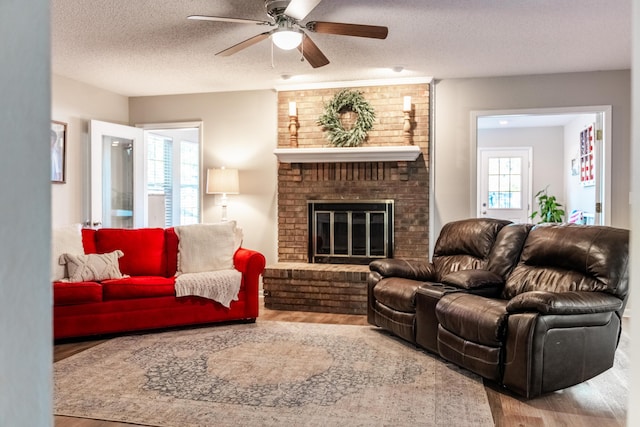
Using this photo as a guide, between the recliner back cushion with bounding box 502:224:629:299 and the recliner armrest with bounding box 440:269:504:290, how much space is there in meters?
0.09

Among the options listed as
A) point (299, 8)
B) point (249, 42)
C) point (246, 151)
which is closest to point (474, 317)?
point (299, 8)

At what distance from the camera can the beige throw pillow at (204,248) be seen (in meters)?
4.63

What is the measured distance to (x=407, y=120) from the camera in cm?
527

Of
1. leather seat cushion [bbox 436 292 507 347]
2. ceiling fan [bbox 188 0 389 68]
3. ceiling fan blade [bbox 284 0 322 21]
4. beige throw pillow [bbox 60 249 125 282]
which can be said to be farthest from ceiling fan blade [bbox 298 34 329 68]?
beige throw pillow [bbox 60 249 125 282]

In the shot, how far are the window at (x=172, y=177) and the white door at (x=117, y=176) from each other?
39 centimetres

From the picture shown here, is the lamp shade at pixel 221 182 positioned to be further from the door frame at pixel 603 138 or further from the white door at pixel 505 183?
the white door at pixel 505 183

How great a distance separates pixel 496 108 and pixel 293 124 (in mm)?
2189

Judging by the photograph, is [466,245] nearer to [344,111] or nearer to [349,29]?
[349,29]

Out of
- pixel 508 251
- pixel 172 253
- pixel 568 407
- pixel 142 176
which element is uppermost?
pixel 142 176

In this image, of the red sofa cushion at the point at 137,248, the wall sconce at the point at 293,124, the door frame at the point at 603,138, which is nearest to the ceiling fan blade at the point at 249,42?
the wall sconce at the point at 293,124

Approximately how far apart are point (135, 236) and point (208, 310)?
3.43ft

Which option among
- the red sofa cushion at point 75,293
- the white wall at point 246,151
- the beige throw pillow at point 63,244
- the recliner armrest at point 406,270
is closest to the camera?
the red sofa cushion at point 75,293

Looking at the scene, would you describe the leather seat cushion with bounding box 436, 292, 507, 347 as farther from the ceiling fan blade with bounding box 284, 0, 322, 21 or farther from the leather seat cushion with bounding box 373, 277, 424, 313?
the ceiling fan blade with bounding box 284, 0, 322, 21

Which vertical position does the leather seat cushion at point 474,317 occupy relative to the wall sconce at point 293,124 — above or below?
below
